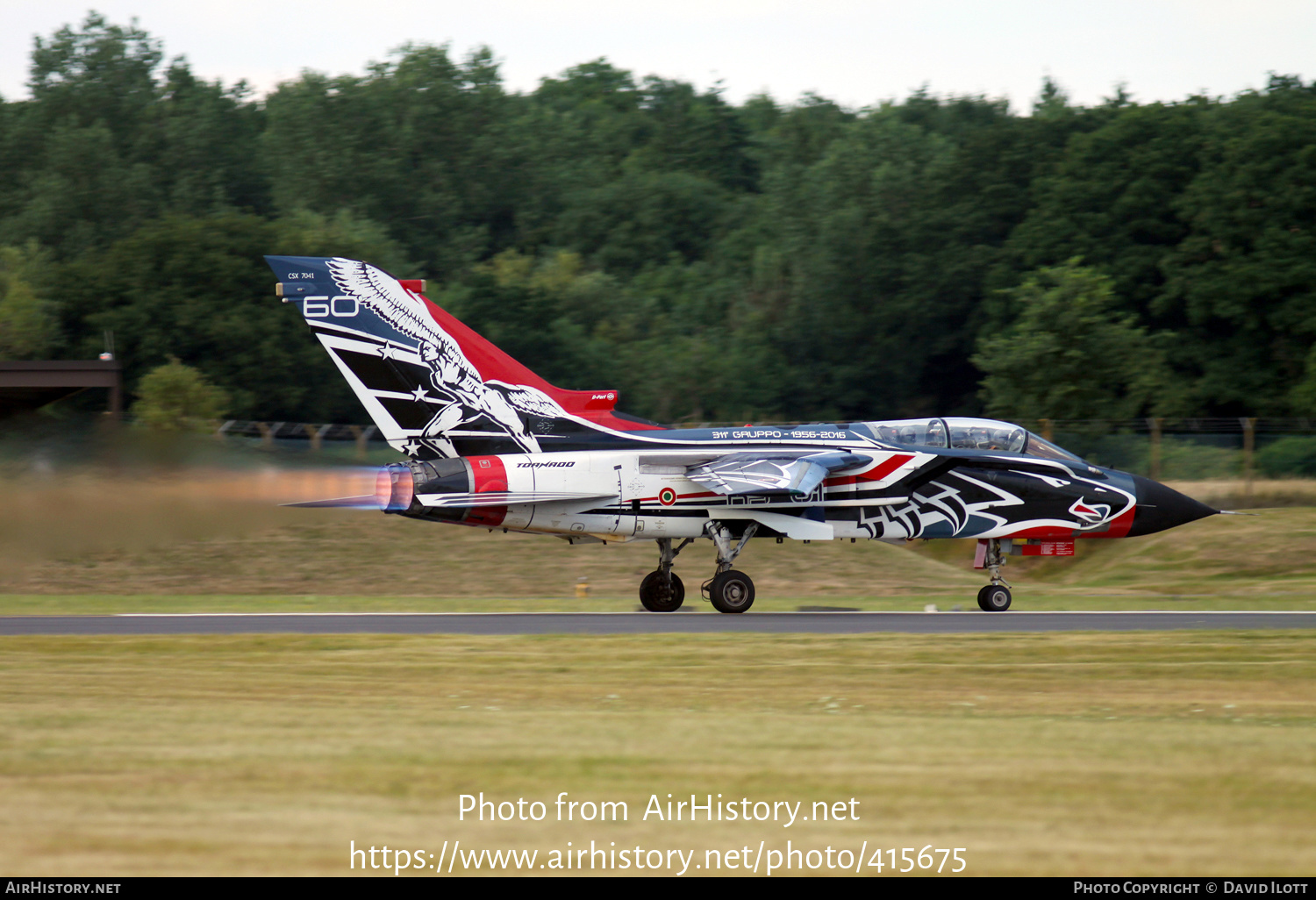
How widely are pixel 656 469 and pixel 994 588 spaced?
18.6 feet

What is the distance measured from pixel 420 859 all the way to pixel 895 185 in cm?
6233

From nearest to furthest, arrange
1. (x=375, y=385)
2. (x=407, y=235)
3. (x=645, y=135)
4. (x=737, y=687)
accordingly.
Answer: (x=737, y=687)
(x=375, y=385)
(x=407, y=235)
(x=645, y=135)

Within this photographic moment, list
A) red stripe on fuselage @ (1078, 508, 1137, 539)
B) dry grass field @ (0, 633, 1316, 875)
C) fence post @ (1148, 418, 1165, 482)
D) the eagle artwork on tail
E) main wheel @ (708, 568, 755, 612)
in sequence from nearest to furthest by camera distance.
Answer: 1. dry grass field @ (0, 633, 1316, 875)
2. the eagle artwork on tail
3. main wheel @ (708, 568, 755, 612)
4. red stripe on fuselage @ (1078, 508, 1137, 539)
5. fence post @ (1148, 418, 1165, 482)

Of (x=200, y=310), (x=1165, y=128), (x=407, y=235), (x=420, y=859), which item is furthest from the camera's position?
(x=407, y=235)

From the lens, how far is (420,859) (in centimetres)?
724

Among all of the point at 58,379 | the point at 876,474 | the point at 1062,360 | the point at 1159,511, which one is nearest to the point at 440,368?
the point at 876,474

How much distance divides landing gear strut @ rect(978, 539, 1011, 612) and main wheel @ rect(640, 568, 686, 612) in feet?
15.6

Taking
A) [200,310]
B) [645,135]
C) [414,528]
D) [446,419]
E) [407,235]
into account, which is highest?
[645,135]

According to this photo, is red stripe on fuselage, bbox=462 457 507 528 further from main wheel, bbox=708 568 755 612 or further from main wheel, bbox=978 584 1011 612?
main wheel, bbox=978 584 1011 612

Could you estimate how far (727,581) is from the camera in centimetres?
2159

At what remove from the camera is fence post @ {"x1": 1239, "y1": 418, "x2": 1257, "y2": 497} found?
3316cm

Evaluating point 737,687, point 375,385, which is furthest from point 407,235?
point 737,687

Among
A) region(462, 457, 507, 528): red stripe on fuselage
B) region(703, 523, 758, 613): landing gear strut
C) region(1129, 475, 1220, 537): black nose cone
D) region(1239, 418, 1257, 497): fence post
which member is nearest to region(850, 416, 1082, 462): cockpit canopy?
region(1129, 475, 1220, 537): black nose cone

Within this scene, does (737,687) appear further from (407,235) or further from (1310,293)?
(407,235)
